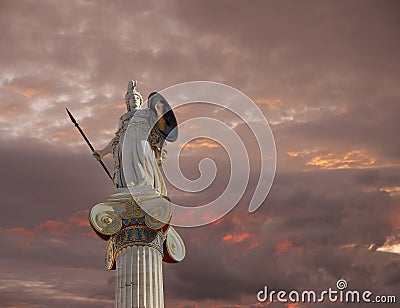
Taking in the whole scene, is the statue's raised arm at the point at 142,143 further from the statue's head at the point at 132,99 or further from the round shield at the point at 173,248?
the round shield at the point at 173,248

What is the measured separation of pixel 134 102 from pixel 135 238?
5756 mm

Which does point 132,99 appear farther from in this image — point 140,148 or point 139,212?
point 139,212

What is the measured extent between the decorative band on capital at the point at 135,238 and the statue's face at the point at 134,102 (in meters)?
5.19

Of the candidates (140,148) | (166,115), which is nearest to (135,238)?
(140,148)

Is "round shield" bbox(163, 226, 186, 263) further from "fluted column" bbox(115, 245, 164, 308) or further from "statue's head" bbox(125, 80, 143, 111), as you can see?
"statue's head" bbox(125, 80, 143, 111)

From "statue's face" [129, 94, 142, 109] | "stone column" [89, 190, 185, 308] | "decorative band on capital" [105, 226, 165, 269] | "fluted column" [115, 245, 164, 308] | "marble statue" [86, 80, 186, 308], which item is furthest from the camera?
"statue's face" [129, 94, 142, 109]

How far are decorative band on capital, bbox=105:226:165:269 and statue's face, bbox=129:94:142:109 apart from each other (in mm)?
5187

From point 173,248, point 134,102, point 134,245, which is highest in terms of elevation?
point 134,102

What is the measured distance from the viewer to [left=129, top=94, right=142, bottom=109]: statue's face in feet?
94.0

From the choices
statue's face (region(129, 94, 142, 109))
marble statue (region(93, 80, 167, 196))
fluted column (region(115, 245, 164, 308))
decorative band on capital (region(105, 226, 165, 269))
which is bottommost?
fluted column (region(115, 245, 164, 308))

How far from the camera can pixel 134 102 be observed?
Result: 28.7 m

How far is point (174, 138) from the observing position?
28219 mm

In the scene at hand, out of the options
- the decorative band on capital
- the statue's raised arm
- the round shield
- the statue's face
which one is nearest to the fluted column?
the decorative band on capital

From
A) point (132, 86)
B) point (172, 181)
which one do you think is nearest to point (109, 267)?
point (172, 181)
